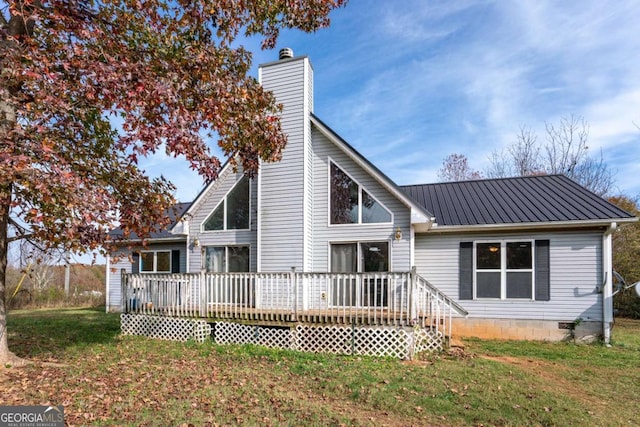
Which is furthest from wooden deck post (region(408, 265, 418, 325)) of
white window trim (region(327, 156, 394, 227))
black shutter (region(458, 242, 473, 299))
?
black shutter (region(458, 242, 473, 299))

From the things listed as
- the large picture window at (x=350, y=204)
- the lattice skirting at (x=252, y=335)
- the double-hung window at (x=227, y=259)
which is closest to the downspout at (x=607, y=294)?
the large picture window at (x=350, y=204)

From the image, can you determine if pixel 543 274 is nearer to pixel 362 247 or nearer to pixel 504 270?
pixel 504 270

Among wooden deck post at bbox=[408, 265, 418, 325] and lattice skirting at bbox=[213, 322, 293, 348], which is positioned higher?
wooden deck post at bbox=[408, 265, 418, 325]

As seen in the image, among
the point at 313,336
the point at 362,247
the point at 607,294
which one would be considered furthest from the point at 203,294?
the point at 607,294

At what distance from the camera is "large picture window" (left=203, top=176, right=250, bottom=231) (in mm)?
11875

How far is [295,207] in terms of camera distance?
10.9 m

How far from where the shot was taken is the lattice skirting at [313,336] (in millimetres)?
8297

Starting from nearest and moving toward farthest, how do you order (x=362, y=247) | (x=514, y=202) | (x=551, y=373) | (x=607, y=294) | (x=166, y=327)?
(x=551, y=373)
(x=607, y=294)
(x=166, y=327)
(x=362, y=247)
(x=514, y=202)

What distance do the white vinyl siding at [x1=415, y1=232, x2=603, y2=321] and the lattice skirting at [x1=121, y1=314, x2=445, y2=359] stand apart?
A: 9.61ft

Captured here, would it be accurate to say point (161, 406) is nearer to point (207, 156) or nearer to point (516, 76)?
point (207, 156)

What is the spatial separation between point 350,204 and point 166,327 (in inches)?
229

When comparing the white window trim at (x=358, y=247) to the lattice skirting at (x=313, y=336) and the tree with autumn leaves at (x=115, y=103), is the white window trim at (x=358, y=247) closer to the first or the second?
the lattice skirting at (x=313, y=336)

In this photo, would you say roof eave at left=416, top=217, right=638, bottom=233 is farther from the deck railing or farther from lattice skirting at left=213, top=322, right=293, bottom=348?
lattice skirting at left=213, top=322, right=293, bottom=348

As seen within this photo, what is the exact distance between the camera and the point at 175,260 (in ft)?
48.5
